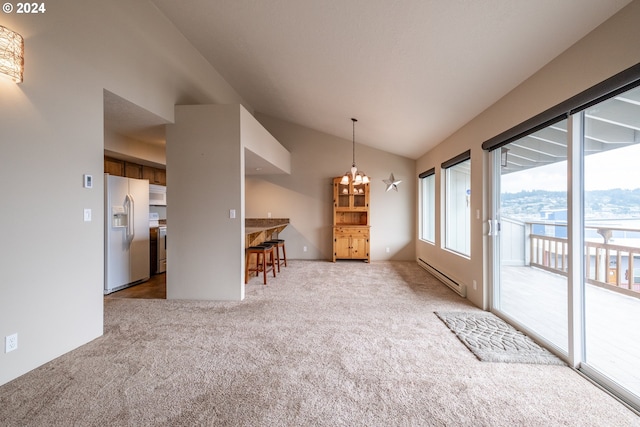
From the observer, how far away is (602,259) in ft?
6.34

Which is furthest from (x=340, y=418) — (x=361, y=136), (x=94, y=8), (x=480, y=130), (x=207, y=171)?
(x=361, y=136)

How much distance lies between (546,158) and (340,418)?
279 centimetres

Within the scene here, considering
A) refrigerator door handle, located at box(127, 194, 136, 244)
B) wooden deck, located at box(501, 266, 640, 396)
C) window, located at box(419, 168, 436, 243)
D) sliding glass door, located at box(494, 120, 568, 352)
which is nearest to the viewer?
wooden deck, located at box(501, 266, 640, 396)

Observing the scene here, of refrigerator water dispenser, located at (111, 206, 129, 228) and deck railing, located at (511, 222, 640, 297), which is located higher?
refrigerator water dispenser, located at (111, 206, 129, 228)

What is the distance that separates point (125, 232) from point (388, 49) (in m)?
4.45

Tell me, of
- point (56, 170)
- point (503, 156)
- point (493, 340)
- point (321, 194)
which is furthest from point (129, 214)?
point (503, 156)

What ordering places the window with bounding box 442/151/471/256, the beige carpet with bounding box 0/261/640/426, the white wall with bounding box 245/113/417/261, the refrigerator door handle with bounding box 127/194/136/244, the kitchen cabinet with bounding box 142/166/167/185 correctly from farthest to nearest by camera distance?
the white wall with bounding box 245/113/417/261 < the kitchen cabinet with bounding box 142/166/167/185 < the refrigerator door handle with bounding box 127/194/136/244 < the window with bounding box 442/151/471/256 < the beige carpet with bounding box 0/261/640/426

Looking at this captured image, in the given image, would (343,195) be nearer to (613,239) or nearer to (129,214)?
(129,214)

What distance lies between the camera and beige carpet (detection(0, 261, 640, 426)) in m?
1.57

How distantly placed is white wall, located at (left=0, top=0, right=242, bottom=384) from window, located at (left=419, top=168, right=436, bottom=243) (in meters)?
5.42

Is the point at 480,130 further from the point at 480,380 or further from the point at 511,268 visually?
the point at 480,380

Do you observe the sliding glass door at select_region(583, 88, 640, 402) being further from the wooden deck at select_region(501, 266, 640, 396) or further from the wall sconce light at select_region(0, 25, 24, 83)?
the wall sconce light at select_region(0, 25, 24, 83)

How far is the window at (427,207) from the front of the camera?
5.92 metres

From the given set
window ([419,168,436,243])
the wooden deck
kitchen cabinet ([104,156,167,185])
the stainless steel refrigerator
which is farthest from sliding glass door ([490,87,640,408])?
kitchen cabinet ([104,156,167,185])
